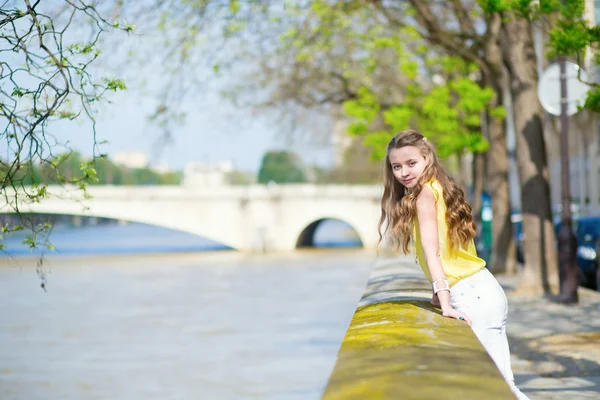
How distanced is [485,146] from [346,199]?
→ 3972cm

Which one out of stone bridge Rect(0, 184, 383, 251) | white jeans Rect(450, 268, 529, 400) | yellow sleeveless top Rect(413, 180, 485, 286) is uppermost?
yellow sleeveless top Rect(413, 180, 485, 286)

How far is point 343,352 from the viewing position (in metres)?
3.63

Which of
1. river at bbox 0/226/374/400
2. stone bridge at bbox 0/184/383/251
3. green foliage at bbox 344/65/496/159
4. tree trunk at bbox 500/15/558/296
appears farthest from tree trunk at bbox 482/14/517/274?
stone bridge at bbox 0/184/383/251

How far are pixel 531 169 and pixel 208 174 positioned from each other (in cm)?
5361

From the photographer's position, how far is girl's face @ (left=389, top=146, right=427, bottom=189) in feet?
15.1

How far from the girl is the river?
212 centimetres

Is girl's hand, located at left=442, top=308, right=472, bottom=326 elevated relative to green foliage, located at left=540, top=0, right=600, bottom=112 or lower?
lower

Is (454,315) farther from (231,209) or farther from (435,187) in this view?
(231,209)

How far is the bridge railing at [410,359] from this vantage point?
2865 millimetres

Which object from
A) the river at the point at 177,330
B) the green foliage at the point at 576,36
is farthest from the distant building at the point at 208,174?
the green foliage at the point at 576,36

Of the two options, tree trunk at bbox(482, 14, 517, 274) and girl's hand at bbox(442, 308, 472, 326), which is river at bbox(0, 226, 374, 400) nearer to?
girl's hand at bbox(442, 308, 472, 326)

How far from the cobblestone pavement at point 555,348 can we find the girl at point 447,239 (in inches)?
110

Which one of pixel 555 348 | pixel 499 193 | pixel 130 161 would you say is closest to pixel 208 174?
pixel 130 161

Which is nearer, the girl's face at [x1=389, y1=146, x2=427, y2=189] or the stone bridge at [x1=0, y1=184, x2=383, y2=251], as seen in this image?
the girl's face at [x1=389, y1=146, x2=427, y2=189]
